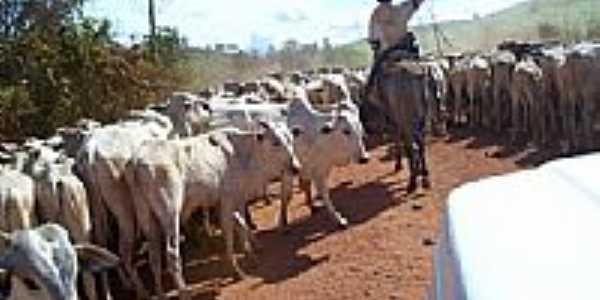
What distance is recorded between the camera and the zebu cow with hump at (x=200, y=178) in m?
10.4

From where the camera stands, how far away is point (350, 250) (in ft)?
39.6

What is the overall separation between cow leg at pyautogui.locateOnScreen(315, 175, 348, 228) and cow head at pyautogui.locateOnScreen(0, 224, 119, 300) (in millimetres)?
6416

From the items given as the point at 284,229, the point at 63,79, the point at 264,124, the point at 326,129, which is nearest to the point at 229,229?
the point at 264,124

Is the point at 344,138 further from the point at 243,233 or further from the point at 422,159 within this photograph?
the point at 243,233

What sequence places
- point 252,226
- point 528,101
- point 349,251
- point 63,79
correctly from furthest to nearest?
point 528,101
point 63,79
point 252,226
point 349,251

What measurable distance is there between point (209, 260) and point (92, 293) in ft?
8.53

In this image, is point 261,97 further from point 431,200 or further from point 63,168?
point 63,168

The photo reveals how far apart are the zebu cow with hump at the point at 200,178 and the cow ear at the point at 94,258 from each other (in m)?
2.92

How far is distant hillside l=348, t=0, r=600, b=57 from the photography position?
74375 millimetres

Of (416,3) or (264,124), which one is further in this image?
(416,3)

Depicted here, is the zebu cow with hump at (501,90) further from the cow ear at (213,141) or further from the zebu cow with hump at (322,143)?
the cow ear at (213,141)

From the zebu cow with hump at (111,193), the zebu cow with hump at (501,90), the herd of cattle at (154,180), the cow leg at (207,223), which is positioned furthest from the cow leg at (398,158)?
the zebu cow with hump at (111,193)

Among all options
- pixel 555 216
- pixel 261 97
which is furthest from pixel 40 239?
pixel 261 97

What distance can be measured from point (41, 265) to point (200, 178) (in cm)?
481
